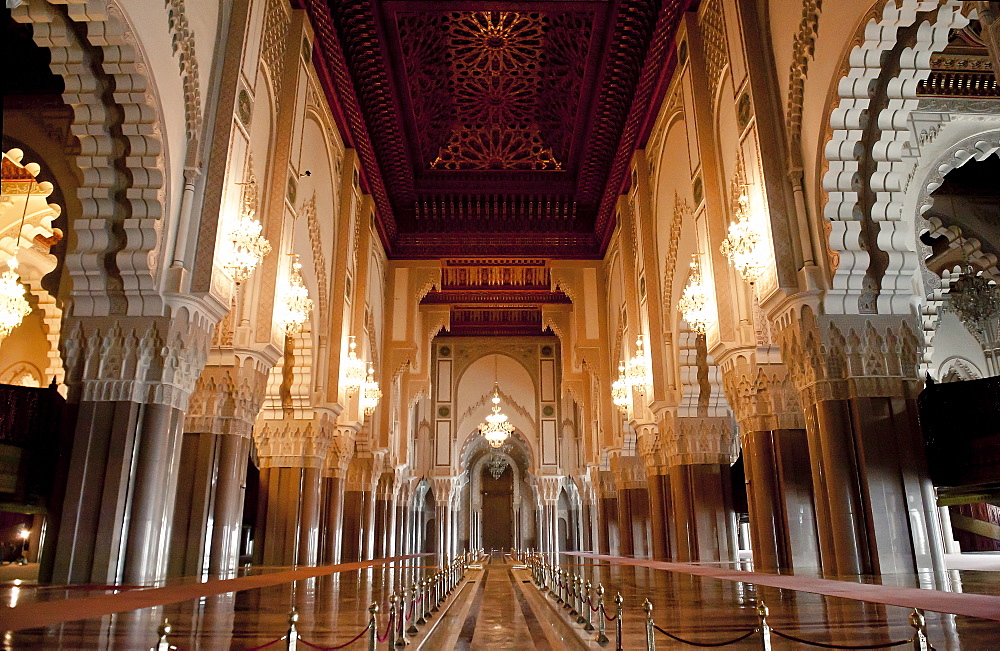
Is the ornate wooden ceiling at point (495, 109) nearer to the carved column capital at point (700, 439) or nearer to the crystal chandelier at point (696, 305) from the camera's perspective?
the crystal chandelier at point (696, 305)

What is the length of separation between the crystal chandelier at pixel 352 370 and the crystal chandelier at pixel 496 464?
18473 mm

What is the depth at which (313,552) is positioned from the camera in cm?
1034

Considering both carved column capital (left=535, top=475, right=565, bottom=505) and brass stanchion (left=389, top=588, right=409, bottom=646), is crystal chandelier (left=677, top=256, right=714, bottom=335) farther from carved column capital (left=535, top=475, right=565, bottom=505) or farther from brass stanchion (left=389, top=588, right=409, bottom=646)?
carved column capital (left=535, top=475, right=565, bottom=505)

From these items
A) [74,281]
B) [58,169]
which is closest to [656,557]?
[74,281]

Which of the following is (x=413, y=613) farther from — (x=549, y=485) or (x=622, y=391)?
(x=549, y=485)

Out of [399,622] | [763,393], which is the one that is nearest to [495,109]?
[763,393]

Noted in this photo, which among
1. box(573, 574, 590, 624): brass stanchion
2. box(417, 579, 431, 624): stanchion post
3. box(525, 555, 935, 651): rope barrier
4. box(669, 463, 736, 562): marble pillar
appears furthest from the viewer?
box(669, 463, 736, 562): marble pillar

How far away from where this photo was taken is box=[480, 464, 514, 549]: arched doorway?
101 feet

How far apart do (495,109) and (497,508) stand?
22016 millimetres

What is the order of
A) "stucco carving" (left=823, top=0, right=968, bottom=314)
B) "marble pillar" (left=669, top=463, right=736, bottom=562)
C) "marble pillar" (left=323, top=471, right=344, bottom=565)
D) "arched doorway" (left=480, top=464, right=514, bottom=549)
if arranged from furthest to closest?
1. "arched doorway" (left=480, top=464, right=514, bottom=549)
2. "marble pillar" (left=323, top=471, right=344, bottom=565)
3. "marble pillar" (left=669, top=463, right=736, bottom=562)
4. "stucco carving" (left=823, top=0, right=968, bottom=314)

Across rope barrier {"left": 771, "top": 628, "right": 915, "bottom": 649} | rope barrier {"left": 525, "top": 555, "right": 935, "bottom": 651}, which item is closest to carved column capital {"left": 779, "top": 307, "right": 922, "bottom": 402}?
rope barrier {"left": 525, "top": 555, "right": 935, "bottom": 651}

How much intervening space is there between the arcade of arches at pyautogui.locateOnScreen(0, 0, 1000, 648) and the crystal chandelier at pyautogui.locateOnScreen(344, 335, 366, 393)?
5 cm

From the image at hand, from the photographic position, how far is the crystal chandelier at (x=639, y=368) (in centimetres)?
1166

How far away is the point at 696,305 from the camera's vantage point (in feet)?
28.2
